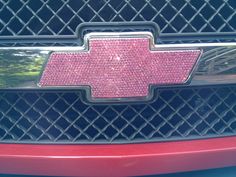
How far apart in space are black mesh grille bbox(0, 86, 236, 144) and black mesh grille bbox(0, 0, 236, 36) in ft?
0.92

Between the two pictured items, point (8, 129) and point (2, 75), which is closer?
point (2, 75)

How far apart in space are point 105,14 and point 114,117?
1.52 ft

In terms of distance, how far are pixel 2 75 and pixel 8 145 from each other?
0.33 m

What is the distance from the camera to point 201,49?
139 centimetres

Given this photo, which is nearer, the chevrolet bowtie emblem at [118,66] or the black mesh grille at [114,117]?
the chevrolet bowtie emblem at [118,66]

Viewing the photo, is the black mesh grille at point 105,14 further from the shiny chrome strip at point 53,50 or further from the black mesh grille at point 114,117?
the black mesh grille at point 114,117

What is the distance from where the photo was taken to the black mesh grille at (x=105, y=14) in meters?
1.40

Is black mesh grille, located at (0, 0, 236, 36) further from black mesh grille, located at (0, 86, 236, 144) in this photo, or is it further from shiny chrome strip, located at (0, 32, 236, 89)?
black mesh grille, located at (0, 86, 236, 144)

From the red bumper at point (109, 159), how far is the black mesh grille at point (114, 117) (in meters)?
0.06

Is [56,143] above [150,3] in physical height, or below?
below

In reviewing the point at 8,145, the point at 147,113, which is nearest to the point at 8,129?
the point at 8,145

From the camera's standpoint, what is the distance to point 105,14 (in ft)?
4.65

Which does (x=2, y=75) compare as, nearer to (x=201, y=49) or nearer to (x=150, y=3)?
(x=150, y=3)

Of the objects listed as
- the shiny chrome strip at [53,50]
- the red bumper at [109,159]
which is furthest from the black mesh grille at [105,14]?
the red bumper at [109,159]
